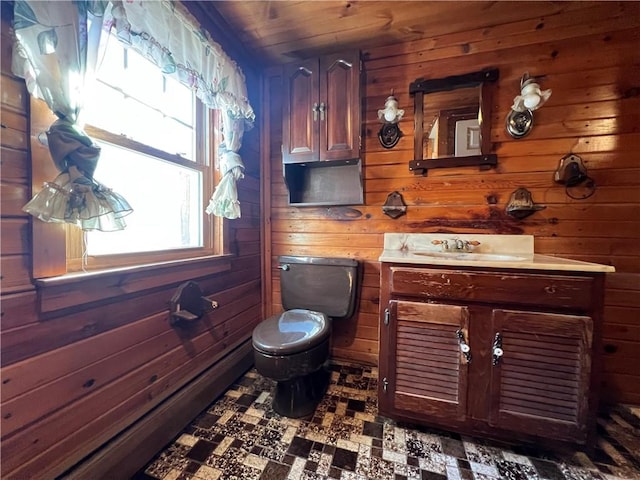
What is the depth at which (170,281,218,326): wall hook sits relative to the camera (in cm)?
116

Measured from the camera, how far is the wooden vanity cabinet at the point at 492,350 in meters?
0.94

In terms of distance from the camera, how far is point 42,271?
0.73m

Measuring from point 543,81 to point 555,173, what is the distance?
511 millimetres

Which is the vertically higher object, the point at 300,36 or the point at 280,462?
the point at 300,36

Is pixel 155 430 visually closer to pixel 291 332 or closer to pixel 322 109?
pixel 291 332

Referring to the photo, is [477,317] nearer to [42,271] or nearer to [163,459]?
[163,459]

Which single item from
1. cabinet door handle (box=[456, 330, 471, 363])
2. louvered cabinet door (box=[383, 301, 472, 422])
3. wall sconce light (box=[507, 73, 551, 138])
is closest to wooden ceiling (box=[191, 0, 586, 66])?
wall sconce light (box=[507, 73, 551, 138])

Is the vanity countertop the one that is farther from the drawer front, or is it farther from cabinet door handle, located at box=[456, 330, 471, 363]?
cabinet door handle, located at box=[456, 330, 471, 363]

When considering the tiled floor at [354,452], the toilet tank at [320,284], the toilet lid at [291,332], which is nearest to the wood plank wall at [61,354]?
the tiled floor at [354,452]

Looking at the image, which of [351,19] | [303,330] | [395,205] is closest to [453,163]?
[395,205]

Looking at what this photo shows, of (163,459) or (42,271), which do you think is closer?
(42,271)

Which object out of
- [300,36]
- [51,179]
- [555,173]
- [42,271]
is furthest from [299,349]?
[300,36]

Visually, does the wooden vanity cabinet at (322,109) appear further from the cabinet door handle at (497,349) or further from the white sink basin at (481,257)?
the cabinet door handle at (497,349)

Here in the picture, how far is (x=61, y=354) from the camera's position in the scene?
0.77 meters
